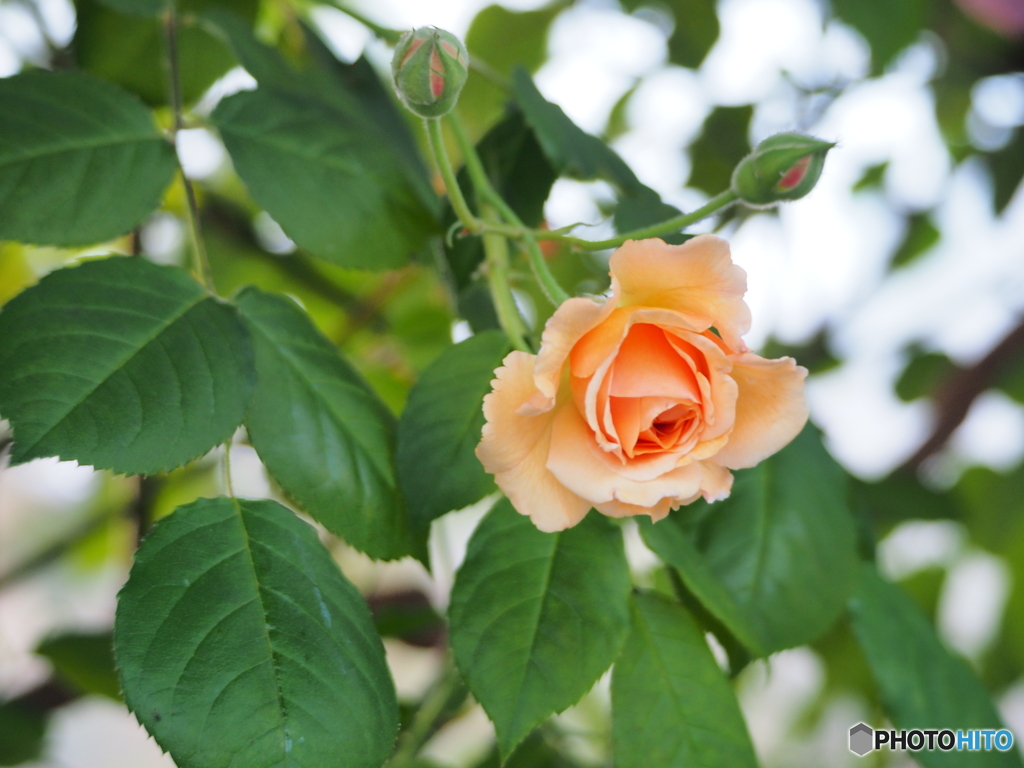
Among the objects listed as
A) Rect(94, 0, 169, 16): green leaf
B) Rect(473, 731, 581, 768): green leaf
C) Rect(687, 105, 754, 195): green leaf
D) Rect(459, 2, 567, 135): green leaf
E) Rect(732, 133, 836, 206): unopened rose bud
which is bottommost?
Rect(473, 731, 581, 768): green leaf

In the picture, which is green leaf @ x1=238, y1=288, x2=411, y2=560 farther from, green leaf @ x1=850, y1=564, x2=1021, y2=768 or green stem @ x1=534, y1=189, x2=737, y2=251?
green leaf @ x1=850, y1=564, x2=1021, y2=768

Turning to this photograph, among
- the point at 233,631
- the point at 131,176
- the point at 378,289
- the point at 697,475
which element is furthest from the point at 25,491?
the point at 697,475

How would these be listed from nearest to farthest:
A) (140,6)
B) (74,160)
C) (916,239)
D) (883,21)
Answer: (74,160)
(140,6)
(883,21)
(916,239)

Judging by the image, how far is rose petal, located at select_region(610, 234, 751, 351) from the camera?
352mm

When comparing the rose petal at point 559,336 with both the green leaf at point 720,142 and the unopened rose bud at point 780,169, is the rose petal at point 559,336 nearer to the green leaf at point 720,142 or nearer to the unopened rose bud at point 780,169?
the unopened rose bud at point 780,169

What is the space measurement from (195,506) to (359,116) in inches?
11.9

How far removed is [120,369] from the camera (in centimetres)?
38

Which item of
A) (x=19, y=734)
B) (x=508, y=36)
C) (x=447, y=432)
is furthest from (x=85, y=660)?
(x=508, y=36)

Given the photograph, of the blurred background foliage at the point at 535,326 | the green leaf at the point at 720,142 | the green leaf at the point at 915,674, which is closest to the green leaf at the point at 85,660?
the blurred background foliage at the point at 535,326

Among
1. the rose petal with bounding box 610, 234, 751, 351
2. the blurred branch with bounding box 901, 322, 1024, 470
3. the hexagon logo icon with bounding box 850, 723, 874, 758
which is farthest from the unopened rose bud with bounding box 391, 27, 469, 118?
the blurred branch with bounding box 901, 322, 1024, 470

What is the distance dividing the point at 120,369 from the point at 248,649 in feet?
0.47

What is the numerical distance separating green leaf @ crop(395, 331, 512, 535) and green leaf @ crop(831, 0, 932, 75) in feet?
1.94

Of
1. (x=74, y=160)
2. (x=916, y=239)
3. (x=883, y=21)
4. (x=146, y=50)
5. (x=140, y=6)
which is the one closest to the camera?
(x=74, y=160)

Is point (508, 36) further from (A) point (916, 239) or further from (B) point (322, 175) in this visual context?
(A) point (916, 239)
